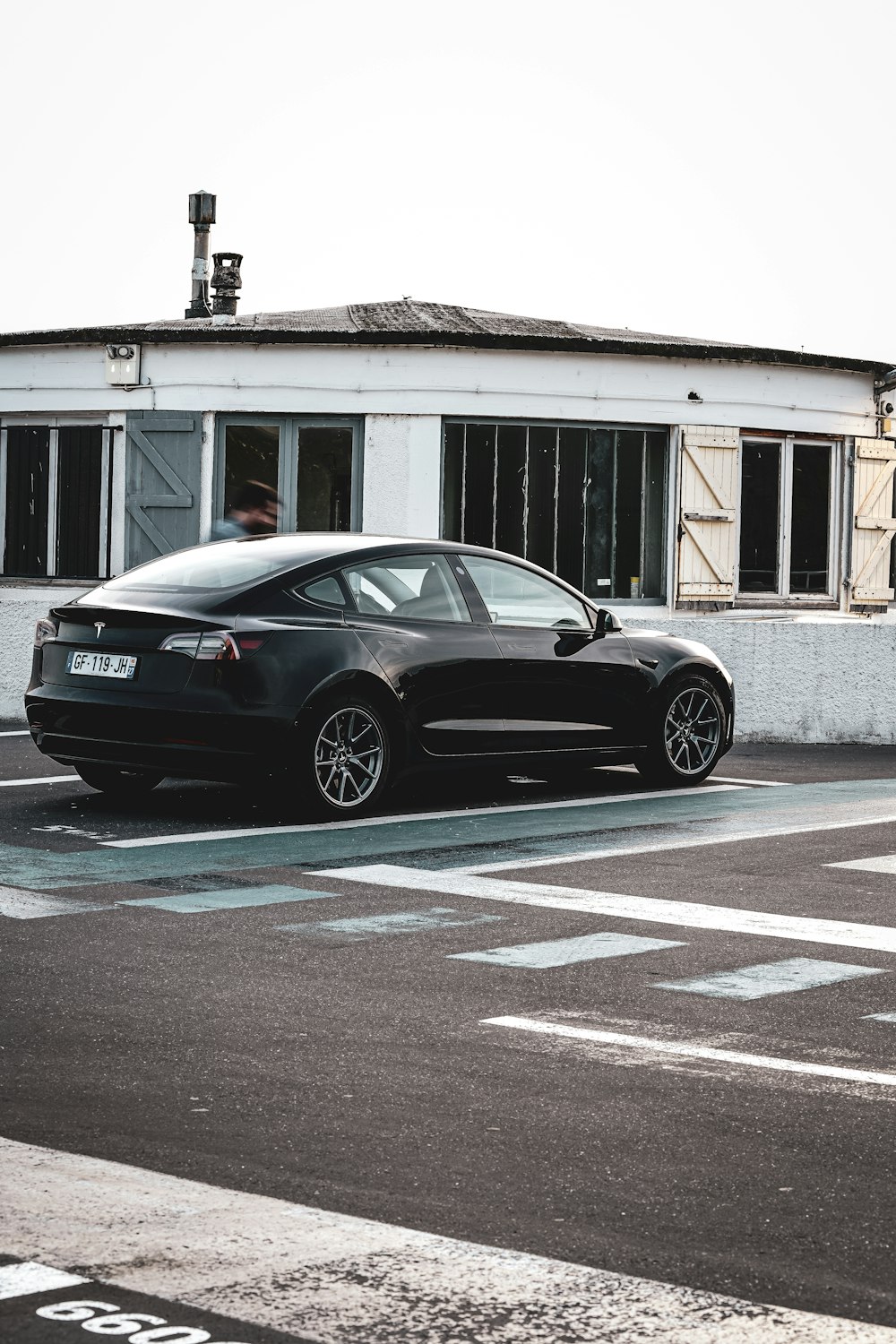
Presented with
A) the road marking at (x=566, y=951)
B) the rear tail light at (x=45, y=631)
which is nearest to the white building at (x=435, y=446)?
the rear tail light at (x=45, y=631)

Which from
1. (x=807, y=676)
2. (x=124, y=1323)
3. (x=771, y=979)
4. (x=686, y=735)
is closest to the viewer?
(x=124, y=1323)

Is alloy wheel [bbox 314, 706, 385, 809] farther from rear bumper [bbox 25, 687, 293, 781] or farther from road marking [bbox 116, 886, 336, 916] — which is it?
road marking [bbox 116, 886, 336, 916]

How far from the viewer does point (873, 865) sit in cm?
1007

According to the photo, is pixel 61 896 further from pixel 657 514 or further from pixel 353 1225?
pixel 657 514

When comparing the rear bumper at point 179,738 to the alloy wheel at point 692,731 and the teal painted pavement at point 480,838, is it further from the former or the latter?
the alloy wheel at point 692,731

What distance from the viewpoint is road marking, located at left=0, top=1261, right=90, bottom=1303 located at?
3.88 meters

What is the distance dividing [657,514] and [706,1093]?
1600 centimetres

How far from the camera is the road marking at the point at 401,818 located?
10312 mm

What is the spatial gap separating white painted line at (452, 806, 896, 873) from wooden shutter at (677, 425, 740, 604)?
9.14 m

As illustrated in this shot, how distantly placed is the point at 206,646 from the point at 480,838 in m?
1.72

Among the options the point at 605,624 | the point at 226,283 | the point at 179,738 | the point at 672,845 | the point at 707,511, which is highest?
the point at 226,283

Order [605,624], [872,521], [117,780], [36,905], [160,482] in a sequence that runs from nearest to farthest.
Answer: [36,905]
[117,780]
[605,624]
[160,482]
[872,521]

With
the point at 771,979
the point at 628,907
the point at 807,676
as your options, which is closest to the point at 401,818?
the point at 628,907

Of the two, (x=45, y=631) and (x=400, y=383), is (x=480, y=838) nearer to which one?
(x=45, y=631)
